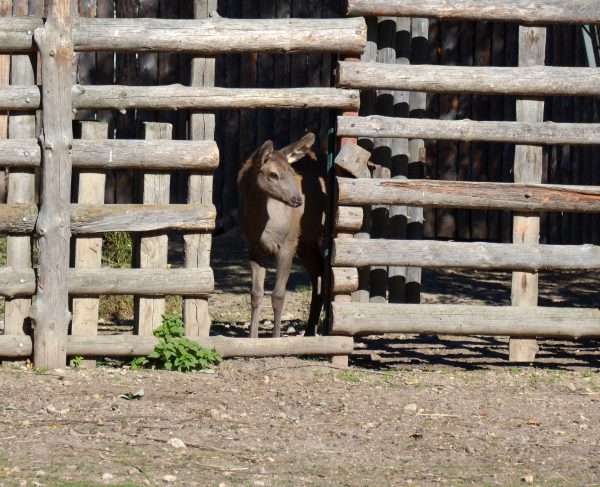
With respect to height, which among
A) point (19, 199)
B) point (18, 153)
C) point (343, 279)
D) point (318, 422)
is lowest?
point (318, 422)

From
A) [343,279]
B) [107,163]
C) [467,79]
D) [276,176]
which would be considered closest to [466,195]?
[467,79]

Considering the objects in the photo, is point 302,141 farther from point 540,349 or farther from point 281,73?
point 281,73

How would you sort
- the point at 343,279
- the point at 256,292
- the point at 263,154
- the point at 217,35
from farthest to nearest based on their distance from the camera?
the point at 263,154, the point at 256,292, the point at 343,279, the point at 217,35

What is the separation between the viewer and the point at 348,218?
29.0ft

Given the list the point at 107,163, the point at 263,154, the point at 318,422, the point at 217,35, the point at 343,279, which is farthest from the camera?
the point at 263,154

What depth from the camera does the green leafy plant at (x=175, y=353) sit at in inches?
329

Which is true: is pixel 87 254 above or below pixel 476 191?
below

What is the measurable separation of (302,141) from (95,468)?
5.14 metres

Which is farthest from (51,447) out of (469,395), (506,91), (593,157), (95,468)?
(593,157)

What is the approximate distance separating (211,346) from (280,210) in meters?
1.94

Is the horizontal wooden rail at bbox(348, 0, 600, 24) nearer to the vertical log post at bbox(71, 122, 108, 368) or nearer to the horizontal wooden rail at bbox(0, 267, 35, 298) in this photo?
the vertical log post at bbox(71, 122, 108, 368)

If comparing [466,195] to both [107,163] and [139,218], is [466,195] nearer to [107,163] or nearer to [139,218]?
[139,218]

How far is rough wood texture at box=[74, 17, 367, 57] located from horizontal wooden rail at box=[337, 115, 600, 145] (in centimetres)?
60

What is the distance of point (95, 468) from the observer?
5738 mm
